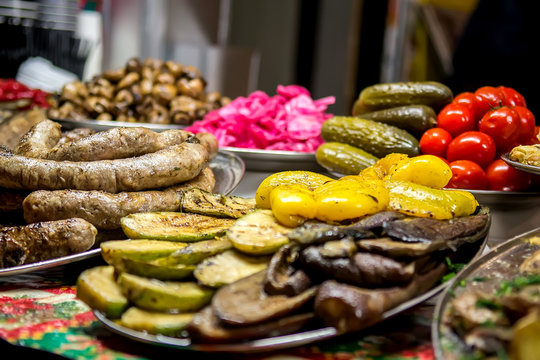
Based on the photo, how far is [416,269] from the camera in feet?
3.93

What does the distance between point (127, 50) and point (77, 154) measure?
15.3 feet

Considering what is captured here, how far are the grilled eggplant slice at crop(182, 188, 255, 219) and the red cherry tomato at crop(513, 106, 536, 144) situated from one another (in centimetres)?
114

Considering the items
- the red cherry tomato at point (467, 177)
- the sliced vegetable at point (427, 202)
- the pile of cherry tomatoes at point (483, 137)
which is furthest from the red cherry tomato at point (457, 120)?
the sliced vegetable at point (427, 202)

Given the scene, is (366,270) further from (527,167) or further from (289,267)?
(527,167)

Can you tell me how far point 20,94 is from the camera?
12.3 feet

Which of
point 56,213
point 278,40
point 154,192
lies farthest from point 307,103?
point 278,40

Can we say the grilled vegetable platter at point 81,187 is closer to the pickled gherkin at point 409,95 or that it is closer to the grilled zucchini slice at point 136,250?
the grilled zucchini slice at point 136,250

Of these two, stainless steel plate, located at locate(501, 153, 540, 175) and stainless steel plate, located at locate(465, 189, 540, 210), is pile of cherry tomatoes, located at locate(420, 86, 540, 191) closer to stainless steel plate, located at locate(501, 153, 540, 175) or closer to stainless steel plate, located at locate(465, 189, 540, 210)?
stainless steel plate, located at locate(465, 189, 540, 210)

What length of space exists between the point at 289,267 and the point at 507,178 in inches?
46.7

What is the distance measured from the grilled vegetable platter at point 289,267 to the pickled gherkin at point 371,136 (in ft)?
2.43

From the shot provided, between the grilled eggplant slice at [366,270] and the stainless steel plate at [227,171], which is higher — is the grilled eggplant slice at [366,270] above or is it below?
above

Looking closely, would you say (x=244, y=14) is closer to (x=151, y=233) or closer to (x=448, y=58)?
(x=448, y=58)

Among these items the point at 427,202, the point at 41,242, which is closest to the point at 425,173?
the point at 427,202

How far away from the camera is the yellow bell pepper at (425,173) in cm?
162
